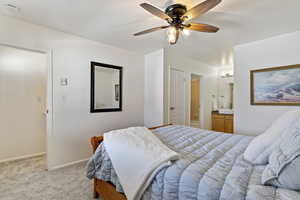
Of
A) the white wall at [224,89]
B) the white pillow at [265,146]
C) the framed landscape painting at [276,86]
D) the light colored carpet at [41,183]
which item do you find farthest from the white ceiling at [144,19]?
the light colored carpet at [41,183]

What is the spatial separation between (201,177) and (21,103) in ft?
11.9

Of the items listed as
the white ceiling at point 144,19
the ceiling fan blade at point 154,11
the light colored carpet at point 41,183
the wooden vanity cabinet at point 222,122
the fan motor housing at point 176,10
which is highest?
the white ceiling at point 144,19

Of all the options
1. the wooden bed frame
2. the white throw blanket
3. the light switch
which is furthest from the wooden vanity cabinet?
the light switch

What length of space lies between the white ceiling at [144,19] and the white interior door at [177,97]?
85 centimetres

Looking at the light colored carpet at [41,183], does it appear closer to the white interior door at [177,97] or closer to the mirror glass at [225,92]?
the white interior door at [177,97]

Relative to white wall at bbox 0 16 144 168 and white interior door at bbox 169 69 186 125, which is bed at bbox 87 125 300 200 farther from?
white interior door at bbox 169 69 186 125

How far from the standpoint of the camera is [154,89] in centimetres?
357

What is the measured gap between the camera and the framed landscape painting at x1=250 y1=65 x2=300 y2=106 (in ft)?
8.23

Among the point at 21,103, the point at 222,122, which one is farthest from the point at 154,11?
the point at 222,122

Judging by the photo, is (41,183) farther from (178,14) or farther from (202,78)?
(202,78)

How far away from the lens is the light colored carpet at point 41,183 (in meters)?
1.80

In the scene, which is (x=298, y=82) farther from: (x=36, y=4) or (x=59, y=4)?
(x=36, y=4)

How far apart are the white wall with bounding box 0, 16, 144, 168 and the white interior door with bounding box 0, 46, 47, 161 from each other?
858 millimetres

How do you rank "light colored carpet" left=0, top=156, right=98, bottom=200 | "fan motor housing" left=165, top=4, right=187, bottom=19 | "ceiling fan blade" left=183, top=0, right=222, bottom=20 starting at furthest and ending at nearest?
"light colored carpet" left=0, top=156, right=98, bottom=200
"fan motor housing" left=165, top=4, right=187, bottom=19
"ceiling fan blade" left=183, top=0, right=222, bottom=20
